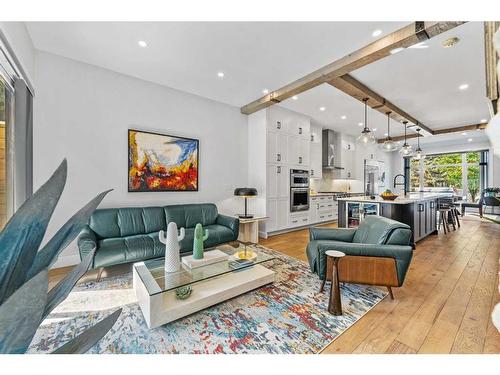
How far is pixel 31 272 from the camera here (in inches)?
15.6

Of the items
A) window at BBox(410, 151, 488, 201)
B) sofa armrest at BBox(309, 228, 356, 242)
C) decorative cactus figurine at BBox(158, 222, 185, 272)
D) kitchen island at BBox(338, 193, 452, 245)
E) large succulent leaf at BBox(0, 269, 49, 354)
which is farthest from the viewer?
window at BBox(410, 151, 488, 201)

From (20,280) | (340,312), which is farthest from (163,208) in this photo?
(20,280)

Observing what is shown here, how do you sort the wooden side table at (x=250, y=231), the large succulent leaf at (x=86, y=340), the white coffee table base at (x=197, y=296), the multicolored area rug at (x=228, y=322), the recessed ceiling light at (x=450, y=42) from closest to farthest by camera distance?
the large succulent leaf at (x=86, y=340)
the multicolored area rug at (x=228, y=322)
the white coffee table base at (x=197, y=296)
the recessed ceiling light at (x=450, y=42)
the wooden side table at (x=250, y=231)

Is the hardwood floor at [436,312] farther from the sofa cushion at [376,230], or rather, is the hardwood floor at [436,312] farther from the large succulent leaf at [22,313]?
the large succulent leaf at [22,313]

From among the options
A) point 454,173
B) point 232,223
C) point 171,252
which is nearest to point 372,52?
point 232,223

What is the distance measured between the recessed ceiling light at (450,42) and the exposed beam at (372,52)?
406mm

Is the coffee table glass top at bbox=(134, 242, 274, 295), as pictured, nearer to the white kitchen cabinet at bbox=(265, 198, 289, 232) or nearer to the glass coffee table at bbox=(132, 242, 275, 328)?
the glass coffee table at bbox=(132, 242, 275, 328)

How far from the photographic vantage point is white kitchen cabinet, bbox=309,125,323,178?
581cm

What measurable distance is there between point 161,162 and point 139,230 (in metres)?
1.15

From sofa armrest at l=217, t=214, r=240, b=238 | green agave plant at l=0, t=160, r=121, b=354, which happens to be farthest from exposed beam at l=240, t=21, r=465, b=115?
green agave plant at l=0, t=160, r=121, b=354

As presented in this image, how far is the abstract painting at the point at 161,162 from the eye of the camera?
3369mm

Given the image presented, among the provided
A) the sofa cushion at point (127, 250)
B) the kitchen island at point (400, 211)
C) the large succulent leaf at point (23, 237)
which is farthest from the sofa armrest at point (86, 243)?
the kitchen island at point (400, 211)

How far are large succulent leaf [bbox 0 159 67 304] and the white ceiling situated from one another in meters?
2.42
